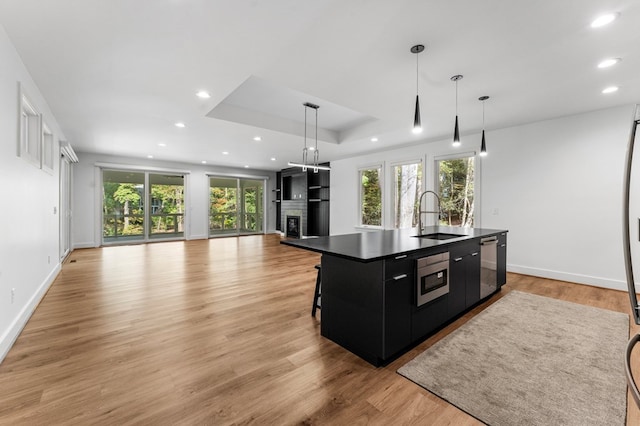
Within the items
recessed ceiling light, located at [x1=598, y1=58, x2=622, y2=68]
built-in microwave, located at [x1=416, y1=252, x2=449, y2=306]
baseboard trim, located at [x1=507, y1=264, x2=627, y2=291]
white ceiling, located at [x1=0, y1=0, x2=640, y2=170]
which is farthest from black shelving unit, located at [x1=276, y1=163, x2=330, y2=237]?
recessed ceiling light, located at [x1=598, y1=58, x2=622, y2=68]

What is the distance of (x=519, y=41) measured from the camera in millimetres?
2395

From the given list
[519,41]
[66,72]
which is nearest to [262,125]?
[66,72]

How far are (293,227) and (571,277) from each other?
7.62 meters

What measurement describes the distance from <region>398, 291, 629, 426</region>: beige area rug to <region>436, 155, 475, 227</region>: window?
294 cm

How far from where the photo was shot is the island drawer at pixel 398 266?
6.68 ft

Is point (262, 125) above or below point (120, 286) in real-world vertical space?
above

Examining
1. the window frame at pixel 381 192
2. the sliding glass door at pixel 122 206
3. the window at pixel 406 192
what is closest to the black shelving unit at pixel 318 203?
the window frame at pixel 381 192

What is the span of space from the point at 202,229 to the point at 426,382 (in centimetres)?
903

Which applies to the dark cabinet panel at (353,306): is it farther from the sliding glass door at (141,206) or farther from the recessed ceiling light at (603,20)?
the sliding glass door at (141,206)

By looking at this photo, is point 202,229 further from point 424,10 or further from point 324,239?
point 424,10

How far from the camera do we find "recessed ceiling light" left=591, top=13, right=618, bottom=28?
2059 mm

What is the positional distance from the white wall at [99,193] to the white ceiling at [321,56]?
12.2ft

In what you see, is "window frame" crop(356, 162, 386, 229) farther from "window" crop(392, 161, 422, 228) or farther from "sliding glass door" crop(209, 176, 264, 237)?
"sliding glass door" crop(209, 176, 264, 237)

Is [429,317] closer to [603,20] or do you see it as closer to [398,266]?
[398,266]
